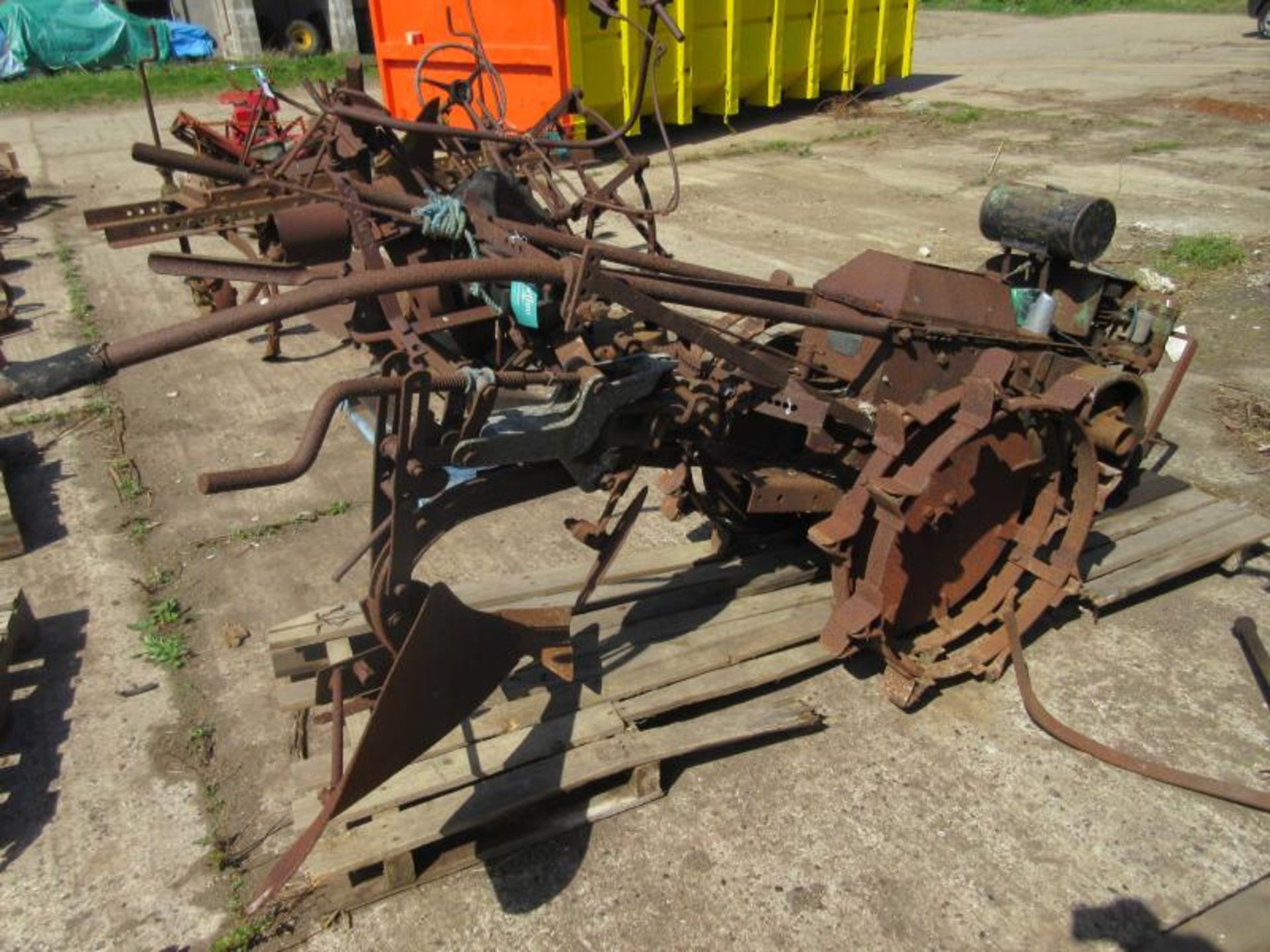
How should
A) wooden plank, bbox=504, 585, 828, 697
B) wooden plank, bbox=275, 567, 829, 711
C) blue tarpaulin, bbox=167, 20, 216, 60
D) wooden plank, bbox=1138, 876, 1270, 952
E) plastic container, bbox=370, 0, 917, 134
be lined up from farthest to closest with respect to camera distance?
blue tarpaulin, bbox=167, 20, 216, 60 → plastic container, bbox=370, 0, 917, 134 → wooden plank, bbox=275, 567, 829, 711 → wooden plank, bbox=504, 585, 828, 697 → wooden plank, bbox=1138, 876, 1270, 952

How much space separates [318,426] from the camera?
2043mm

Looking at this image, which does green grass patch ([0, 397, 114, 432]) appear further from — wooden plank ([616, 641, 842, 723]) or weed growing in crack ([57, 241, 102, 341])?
wooden plank ([616, 641, 842, 723])

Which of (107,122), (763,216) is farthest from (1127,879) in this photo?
(107,122)

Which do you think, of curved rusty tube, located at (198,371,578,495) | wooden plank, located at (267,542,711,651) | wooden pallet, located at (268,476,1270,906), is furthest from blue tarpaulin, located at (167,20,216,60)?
curved rusty tube, located at (198,371,578,495)

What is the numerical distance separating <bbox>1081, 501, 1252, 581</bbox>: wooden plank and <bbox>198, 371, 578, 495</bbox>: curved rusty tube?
2525 mm

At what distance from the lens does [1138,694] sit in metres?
3.28

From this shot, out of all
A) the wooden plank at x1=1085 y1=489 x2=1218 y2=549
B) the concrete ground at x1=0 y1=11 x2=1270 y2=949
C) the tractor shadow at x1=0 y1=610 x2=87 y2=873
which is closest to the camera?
the concrete ground at x1=0 y1=11 x2=1270 y2=949

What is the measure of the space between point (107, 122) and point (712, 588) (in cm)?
1368

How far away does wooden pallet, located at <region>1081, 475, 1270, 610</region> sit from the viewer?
3.63m

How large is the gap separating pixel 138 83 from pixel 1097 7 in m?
22.7

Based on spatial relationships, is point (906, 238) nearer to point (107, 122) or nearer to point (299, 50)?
point (107, 122)

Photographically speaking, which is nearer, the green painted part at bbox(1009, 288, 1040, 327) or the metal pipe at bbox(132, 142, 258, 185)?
the metal pipe at bbox(132, 142, 258, 185)

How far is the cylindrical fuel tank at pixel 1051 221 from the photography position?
3428 millimetres

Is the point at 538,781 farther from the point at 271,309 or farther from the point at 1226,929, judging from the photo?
the point at 1226,929
